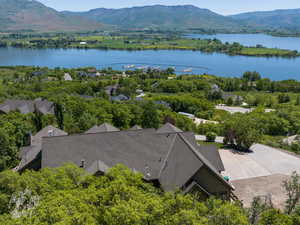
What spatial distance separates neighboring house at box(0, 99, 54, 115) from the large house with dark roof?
21094 millimetres

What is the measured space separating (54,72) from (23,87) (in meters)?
29.9

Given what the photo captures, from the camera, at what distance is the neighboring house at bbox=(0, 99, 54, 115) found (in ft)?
141

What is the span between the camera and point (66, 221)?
30.6 feet

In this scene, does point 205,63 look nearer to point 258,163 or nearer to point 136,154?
point 258,163

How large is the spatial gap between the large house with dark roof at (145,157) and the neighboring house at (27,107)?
2109cm

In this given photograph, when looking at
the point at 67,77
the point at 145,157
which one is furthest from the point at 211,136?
the point at 67,77

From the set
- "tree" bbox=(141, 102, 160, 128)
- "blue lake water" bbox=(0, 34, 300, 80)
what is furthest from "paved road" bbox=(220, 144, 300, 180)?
"blue lake water" bbox=(0, 34, 300, 80)

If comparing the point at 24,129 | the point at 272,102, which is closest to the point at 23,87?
the point at 24,129

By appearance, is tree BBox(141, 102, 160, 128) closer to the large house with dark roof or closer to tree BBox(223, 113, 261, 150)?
tree BBox(223, 113, 261, 150)

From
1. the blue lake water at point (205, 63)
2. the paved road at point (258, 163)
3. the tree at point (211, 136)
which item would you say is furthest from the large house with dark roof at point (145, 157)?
the blue lake water at point (205, 63)

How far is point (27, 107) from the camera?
44000 mm

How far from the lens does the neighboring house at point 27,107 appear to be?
43.1 metres

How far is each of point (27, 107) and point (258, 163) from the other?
35.0 metres

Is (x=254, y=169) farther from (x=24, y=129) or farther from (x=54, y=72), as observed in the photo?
(x=54, y=72)
